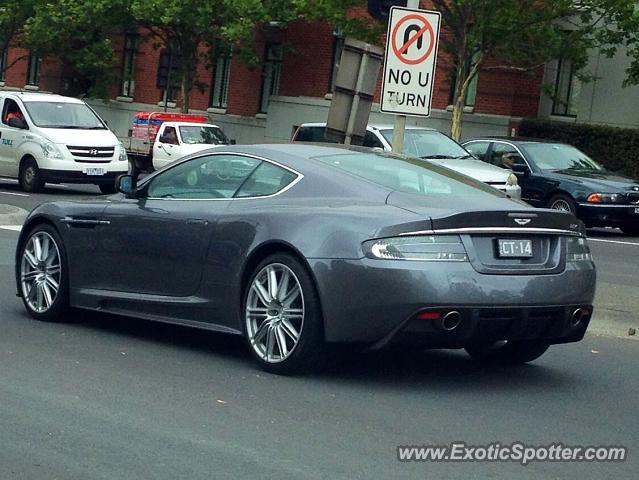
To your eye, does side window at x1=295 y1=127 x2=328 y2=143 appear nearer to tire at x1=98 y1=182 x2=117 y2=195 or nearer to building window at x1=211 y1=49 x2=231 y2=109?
tire at x1=98 y1=182 x2=117 y2=195

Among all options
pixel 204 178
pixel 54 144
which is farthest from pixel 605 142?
pixel 204 178

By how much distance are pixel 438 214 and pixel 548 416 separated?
125 cm

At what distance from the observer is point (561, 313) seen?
7766 mm

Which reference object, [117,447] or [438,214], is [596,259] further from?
[117,447]

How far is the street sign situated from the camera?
12.2 meters

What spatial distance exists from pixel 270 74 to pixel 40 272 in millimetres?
33320

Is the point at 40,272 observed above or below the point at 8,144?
above

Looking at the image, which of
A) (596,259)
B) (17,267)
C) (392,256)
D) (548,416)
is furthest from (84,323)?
(596,259)

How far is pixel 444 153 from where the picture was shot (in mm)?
22531

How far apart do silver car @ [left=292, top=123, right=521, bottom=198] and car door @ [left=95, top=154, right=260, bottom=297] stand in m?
12.6

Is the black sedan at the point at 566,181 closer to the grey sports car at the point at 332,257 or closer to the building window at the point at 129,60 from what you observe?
the grey sports car at the point at 332,257

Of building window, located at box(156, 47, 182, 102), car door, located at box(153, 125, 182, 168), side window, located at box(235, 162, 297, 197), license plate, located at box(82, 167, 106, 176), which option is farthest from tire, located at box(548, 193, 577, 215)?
building window, located at box(156, 47, 182, 102)

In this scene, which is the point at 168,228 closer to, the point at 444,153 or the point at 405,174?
the point at 405,174

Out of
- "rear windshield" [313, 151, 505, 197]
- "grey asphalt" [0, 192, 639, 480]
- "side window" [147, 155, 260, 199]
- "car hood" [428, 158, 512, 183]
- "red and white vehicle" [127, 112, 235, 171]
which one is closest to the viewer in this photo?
"grey asphalt" [0, 192, 639, 480]
